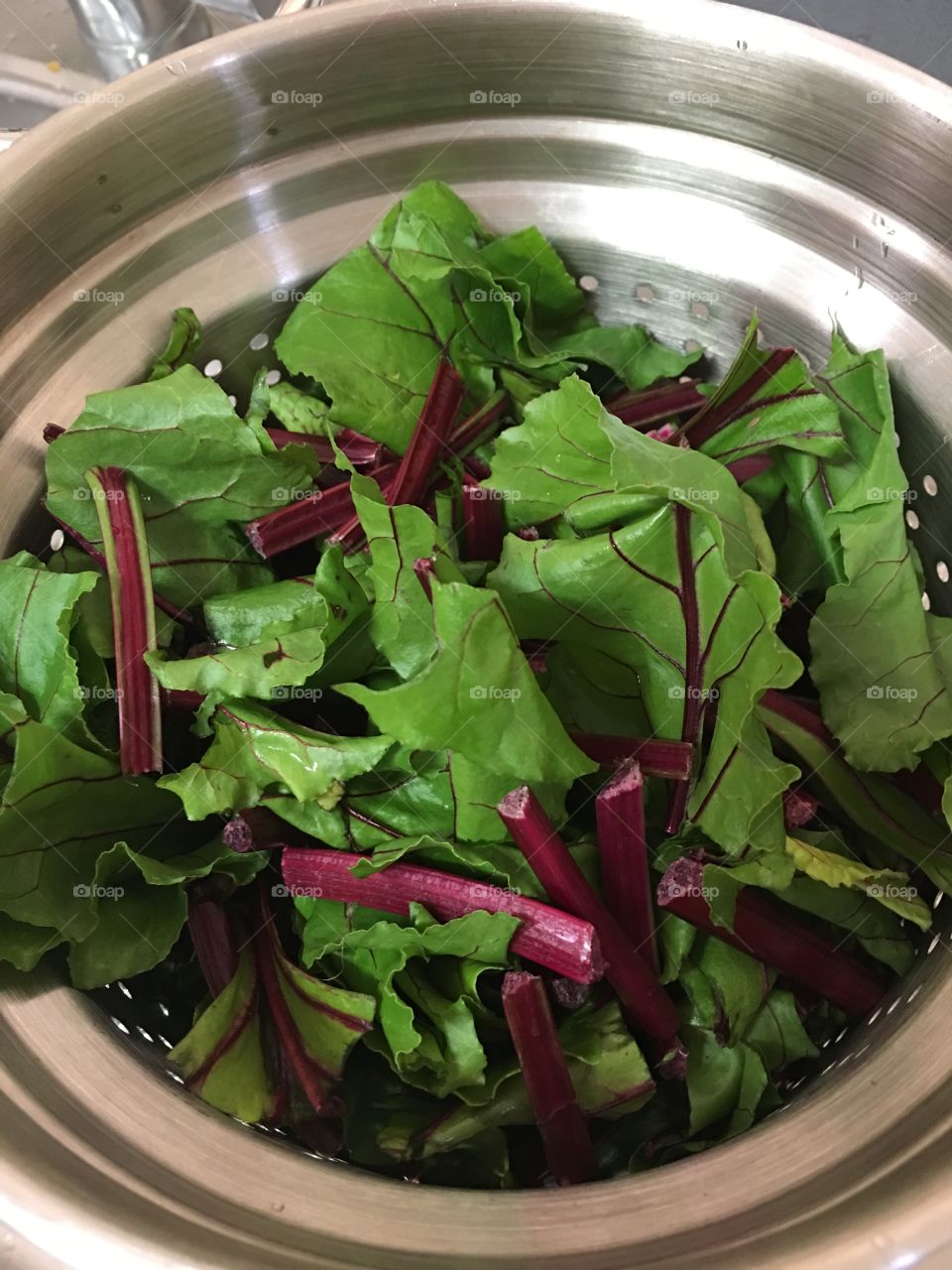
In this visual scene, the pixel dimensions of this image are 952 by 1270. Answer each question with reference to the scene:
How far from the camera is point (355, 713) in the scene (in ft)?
2.94

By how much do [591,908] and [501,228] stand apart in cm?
72

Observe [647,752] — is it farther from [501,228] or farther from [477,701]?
[501,228]

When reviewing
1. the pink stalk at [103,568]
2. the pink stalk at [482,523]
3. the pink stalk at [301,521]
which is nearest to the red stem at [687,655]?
the pink stalk at [482,523]

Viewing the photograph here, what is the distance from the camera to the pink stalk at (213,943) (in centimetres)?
83

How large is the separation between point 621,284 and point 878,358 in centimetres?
31

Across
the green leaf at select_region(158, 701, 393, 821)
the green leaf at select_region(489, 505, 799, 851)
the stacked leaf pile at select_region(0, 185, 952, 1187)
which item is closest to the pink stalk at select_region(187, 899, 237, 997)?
the stacked leaf pile at select_region(0, 185, 952, 1187)

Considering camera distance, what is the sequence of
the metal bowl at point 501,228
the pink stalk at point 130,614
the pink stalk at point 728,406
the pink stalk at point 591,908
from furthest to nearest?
1. the pink stalk at point 728,406
2. the pink stalk at point 130,614
3. the pink stalk at point 591,908
4. the metal bowl at point 501,228

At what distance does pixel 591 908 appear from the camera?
0.75m

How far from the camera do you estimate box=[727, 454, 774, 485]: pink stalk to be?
0.96m

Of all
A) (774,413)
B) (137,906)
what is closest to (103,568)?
(137,906)

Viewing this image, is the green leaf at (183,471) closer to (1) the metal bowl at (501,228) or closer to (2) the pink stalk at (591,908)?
(1) the metal bowl at (501,228)

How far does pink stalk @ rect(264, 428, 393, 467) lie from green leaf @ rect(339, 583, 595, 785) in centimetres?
34

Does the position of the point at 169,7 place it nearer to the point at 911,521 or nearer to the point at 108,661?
the point at 108,661

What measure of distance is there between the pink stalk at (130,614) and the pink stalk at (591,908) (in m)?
0.32
